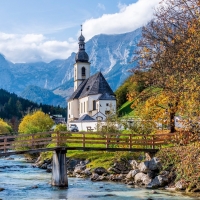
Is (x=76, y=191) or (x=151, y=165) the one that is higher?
(x=151, y=165)

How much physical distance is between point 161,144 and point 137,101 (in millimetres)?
6708

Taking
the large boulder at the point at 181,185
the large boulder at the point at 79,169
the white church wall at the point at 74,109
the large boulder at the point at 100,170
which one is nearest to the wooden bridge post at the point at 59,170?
the large boulder at the point at 100,170

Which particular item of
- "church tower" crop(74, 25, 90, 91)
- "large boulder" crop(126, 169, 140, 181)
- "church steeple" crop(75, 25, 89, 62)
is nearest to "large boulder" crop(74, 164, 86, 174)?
"large boulder" crop(126, 169, 140, 181)

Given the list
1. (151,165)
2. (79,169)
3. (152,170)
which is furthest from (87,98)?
(152,170)

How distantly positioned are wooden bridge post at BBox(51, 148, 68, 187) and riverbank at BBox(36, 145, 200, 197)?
425 cm

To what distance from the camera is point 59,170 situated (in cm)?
3453

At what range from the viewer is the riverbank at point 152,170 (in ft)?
78.9

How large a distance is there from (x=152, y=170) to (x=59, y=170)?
7840 mm

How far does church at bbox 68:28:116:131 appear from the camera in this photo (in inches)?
3565

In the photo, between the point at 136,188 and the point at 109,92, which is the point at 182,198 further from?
the point at 109,92

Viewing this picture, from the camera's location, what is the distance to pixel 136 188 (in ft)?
106

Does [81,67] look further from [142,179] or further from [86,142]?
[142,179]

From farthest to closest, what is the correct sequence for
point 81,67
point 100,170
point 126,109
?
point 81,67 < point 126,109 < point 100,170

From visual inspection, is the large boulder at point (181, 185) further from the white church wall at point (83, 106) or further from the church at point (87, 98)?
the white church wall at point (83, 106)
